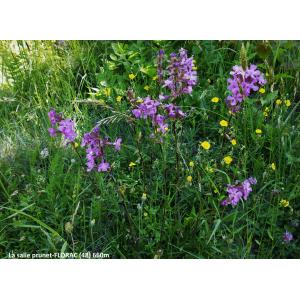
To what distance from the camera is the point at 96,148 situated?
191 centimetres

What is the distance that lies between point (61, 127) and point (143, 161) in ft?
1.14

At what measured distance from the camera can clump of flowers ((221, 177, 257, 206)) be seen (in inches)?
81.8

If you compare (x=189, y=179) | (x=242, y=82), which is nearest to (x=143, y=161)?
(x=189, y=179)

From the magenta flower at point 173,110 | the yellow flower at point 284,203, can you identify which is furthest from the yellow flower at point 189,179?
the yellow flower at point 284,203

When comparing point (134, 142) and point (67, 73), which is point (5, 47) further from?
point (134, 142)

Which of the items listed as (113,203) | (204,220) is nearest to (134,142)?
(113,203)

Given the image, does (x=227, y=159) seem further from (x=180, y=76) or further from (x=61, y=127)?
(x=61, y=127)

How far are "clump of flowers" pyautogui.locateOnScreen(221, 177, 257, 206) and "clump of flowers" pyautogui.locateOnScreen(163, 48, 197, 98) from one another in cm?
42

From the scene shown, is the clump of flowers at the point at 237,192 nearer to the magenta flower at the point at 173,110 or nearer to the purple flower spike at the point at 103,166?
the magenta flower at the point at 173,110

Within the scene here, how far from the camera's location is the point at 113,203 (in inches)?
81.8

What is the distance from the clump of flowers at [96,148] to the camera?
1893 mm

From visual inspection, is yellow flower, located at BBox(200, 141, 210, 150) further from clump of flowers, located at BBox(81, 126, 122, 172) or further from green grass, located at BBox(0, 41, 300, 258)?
clump of flowers, located at BBox(81, 126, 122, 172)

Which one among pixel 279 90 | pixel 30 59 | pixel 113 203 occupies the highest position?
pixel 30 59
